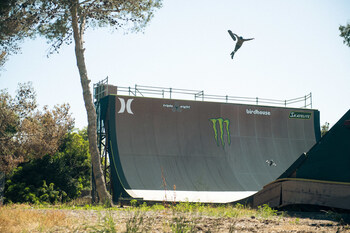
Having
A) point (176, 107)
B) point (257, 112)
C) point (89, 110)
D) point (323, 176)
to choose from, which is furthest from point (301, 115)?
point (89, 110)

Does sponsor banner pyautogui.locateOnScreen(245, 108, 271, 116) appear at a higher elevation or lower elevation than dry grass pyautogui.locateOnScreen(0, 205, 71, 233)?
higher

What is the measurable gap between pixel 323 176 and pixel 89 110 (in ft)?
30.8

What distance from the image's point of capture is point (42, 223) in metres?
8.09

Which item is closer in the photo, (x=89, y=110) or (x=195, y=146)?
(x=89, y=110)

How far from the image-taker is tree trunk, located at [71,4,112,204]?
1627 cm

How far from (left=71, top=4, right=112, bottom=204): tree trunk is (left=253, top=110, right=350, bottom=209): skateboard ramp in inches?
269

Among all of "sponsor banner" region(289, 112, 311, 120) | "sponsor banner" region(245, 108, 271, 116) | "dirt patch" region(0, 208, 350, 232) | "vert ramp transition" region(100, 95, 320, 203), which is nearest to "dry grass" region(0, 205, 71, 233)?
"dirt patch" region(0, 208, 350, 232)

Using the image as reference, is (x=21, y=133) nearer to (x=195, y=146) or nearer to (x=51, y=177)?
(x=51, y=177)

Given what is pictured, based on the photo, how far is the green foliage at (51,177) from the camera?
26.8 metres

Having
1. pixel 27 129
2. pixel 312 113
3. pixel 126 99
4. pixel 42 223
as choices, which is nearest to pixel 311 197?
pixel 42 223

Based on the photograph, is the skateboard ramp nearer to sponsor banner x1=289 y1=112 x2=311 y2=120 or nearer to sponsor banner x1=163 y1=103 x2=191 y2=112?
sponsor banner x1=163 y1=103 x2=191 y2=112

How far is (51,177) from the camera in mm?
28031

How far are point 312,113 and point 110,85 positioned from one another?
17.0 metres

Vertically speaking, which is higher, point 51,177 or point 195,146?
point 195,146
